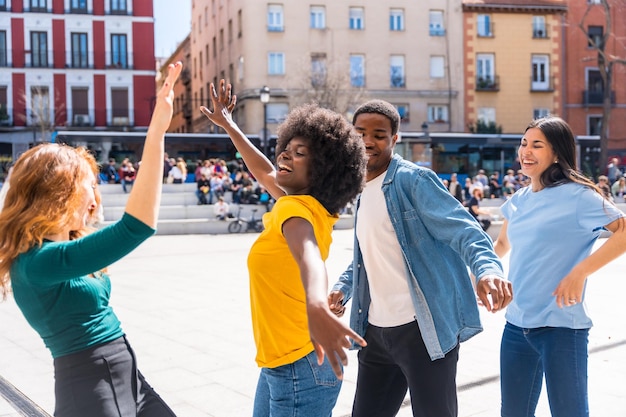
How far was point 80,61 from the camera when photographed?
48.5m

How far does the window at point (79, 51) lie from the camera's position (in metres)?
48.5

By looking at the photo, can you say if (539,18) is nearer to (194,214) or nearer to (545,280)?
(194,214)

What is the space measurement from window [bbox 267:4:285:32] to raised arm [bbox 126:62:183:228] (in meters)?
40.4

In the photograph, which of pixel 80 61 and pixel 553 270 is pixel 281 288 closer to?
pixel 553 270

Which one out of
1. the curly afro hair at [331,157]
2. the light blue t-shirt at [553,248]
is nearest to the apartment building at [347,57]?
the light blue t-shirt at [553,248]

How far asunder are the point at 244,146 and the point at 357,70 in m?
40.0

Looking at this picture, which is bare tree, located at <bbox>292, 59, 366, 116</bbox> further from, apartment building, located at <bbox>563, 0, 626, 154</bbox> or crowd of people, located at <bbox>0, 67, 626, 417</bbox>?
crowd of people, located at <bbox>0, 67, 626, 417</bbox>

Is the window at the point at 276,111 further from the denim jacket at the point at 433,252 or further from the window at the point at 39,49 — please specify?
the denim jacket at the point at 433,252

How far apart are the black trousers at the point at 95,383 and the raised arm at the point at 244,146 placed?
42.3 inches

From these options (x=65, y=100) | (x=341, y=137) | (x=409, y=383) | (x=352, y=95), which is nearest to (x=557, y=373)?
(x=409, y=383)

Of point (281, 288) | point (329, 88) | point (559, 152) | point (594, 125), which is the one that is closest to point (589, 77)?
point (594, 125)

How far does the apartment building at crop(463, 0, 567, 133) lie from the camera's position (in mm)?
43875

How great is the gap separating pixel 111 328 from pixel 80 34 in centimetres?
5033

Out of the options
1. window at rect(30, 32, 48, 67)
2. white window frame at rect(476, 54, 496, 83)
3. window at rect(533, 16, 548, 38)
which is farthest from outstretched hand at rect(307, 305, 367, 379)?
window at rect(30, 32, 48, 67)
